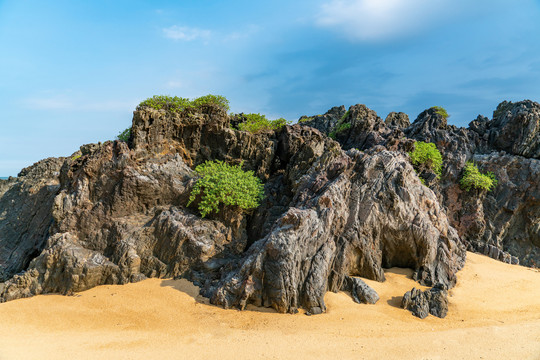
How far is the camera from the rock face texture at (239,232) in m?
12.0

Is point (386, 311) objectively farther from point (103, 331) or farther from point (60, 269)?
point (60, 269)

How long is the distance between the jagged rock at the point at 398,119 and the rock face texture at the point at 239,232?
2197cm

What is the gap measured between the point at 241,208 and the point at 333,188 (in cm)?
506

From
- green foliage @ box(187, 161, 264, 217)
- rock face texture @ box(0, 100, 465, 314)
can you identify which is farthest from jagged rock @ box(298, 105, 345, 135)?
green foliage @ box(187, 161, 264, 217)

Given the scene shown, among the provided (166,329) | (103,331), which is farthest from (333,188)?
(103,331)

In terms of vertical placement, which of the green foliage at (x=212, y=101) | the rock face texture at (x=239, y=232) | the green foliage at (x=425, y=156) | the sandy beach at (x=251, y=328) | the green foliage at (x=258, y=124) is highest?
the green foliage at (x=212, y=101)

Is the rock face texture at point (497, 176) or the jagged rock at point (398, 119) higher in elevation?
the jagged rock at point (398, 119)

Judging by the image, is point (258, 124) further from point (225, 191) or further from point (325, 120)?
point (325, 120)

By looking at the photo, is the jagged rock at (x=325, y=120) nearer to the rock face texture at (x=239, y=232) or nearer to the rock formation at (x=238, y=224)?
the rock formation at (x=238, y=224)

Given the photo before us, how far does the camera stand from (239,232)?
52.6 ft

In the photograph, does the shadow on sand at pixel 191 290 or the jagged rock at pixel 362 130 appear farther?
the jagged rock at pixel 362 130

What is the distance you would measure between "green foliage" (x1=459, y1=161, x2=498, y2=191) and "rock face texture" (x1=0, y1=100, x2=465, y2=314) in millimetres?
8275

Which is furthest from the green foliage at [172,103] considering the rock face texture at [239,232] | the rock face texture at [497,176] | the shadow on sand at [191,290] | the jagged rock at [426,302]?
the jagged rock at [426,302]

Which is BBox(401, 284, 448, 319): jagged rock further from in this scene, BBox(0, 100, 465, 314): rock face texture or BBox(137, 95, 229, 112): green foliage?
BBox(137, 95, 229, 112): green foliage
